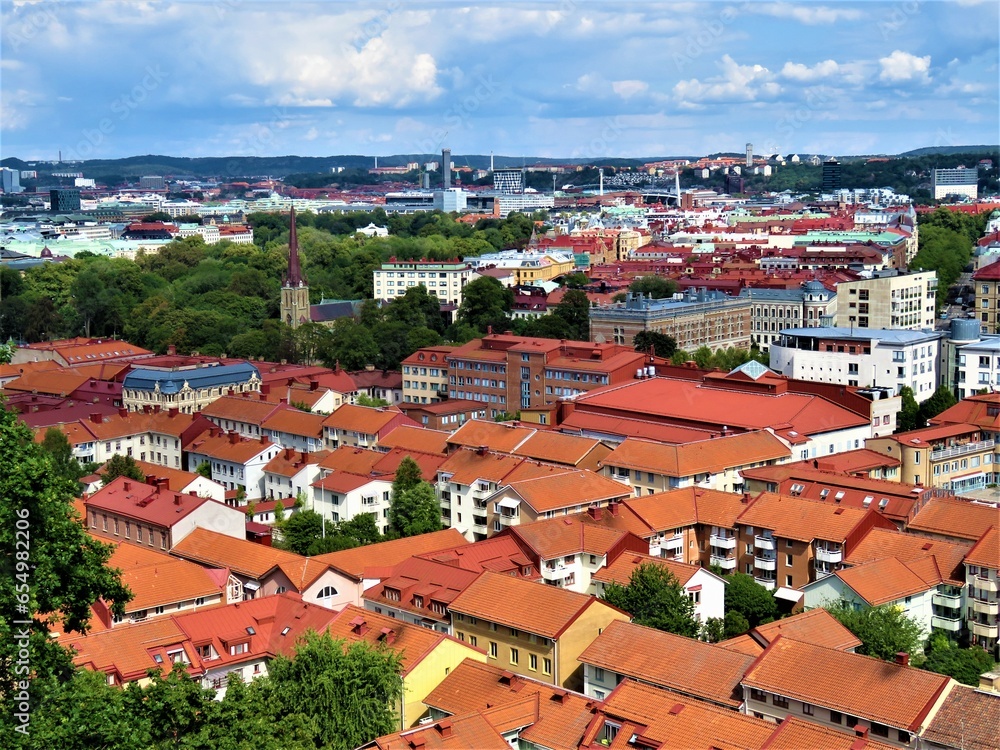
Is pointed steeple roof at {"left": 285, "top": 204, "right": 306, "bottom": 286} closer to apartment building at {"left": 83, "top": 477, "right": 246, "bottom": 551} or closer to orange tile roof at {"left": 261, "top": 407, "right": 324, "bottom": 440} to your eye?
orange tile roof at {"left": 261, "top": 407, "right": 324, "bottom": 440}

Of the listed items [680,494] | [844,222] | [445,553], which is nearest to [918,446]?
[680,494]

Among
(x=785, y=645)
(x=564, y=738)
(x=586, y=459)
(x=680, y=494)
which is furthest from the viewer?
(x=586, y=459)

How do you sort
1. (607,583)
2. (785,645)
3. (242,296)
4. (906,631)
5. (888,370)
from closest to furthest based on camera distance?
(785,645) < (906,631) < (607,583) < (888,370) < (242,296)

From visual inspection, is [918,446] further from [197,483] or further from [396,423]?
[197,483]

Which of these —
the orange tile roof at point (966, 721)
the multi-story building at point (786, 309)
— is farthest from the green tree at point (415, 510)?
the multi-story building at point (786, 309)

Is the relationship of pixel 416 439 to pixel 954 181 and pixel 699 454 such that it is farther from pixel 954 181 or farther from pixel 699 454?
pixel 954 181

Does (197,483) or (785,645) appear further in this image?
(197,483)
